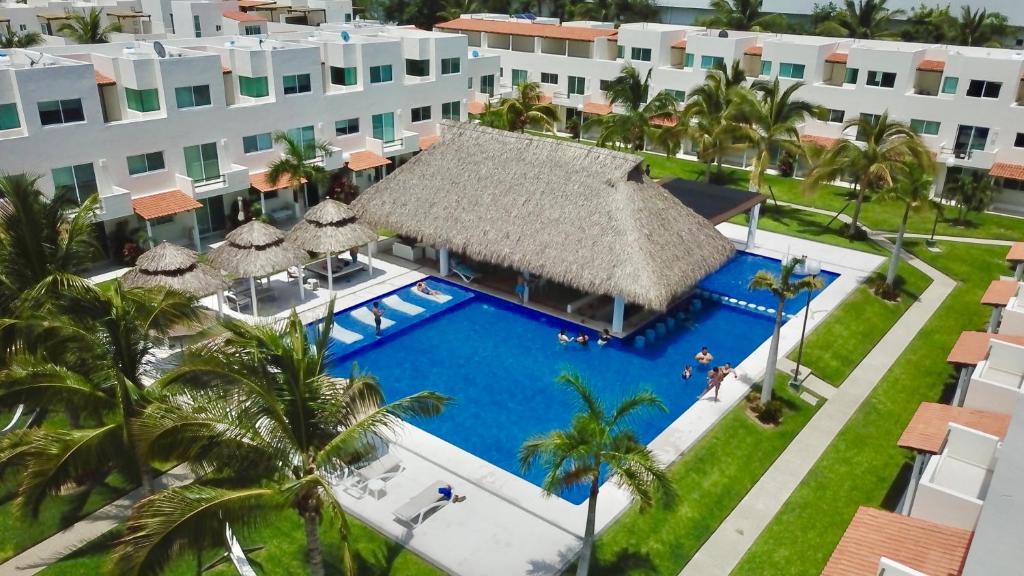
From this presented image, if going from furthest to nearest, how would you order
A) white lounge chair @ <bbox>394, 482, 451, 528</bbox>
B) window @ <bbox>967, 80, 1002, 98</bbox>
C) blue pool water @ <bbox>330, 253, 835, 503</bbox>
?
window @ <bbox>967, 80, 1002, 98</bbox>, blue pool water @ <bbox>330, 253, 835, 503</bbox>, white lounge chair @ <bbox>394, 482, 451, 528</bbox>

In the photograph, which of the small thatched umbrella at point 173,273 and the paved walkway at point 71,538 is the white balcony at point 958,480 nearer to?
the paved walkway at point 71,538

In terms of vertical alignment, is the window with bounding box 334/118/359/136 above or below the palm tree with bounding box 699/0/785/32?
below

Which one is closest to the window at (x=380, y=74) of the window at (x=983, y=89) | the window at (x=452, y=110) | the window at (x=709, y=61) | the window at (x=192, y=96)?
the window at (x=452, y=110)

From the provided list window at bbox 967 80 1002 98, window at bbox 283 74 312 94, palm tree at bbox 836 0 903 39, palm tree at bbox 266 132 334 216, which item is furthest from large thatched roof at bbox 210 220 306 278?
palm tree at bbox 836 0 903 39

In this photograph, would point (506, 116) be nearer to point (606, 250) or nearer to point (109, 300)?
point (606, 250)

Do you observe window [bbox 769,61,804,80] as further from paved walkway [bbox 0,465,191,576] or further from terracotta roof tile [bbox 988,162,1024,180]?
paved walkway [bbox 0,465,191,576]

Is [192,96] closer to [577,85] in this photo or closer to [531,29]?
[577,85]

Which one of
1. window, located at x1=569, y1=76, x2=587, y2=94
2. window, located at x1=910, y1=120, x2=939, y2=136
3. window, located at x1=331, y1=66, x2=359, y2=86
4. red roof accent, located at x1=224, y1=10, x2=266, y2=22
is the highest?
red roof accent, located at x1=224, y1=10, x2=266, y2=22

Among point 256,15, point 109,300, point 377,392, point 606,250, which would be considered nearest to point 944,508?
point 377,392
